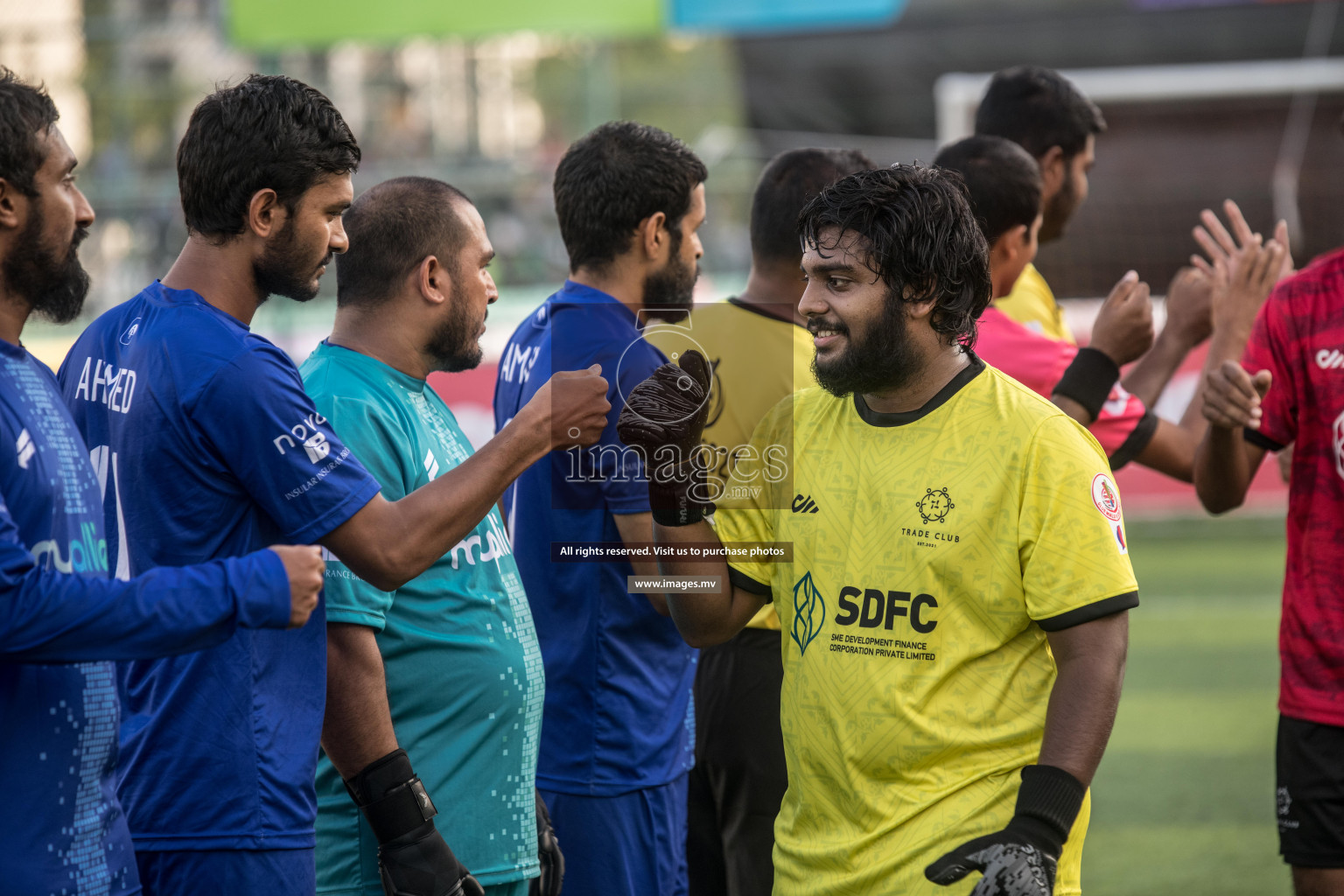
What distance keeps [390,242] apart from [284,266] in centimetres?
44

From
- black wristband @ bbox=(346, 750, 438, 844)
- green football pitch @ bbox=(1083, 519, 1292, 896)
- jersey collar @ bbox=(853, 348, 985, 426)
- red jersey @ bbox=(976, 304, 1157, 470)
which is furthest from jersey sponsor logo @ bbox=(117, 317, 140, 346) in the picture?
green football pitch @ bbox=(1083, 519, 1292, 896)

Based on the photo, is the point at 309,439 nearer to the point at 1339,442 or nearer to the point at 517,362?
the point at 517,362

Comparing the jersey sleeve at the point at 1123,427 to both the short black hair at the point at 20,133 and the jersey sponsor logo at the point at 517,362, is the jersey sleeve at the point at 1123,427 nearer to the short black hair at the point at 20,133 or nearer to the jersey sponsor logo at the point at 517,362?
the jersey sponsor logo at the point at 517,362

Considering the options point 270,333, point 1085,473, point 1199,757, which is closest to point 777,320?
point 1085,473

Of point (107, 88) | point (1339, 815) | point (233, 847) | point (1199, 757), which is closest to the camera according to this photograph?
point (233, 847)

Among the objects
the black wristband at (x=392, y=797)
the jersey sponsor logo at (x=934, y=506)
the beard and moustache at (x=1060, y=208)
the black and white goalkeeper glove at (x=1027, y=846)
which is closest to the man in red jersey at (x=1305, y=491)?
the beard and moustache at (x=1060, y=208)

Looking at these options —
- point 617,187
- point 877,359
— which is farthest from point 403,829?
point 617,187

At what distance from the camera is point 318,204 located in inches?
104

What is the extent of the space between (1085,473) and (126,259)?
1273cm

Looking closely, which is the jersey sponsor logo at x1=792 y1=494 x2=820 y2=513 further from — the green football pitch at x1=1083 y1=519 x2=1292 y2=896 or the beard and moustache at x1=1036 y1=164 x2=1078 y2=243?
the green football pitch at x1=1083 y1=519 x2=1292 y2=896

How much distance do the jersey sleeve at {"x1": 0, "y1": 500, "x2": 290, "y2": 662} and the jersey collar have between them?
46.9 inches

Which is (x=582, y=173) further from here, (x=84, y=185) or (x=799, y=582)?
(x=84, y=185)

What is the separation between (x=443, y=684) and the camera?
9.25 ft

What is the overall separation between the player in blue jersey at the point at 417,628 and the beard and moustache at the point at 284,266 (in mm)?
305
